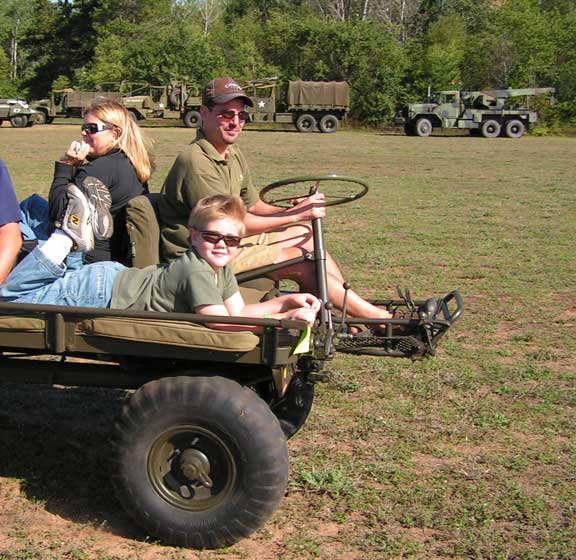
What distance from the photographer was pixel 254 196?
504 cm

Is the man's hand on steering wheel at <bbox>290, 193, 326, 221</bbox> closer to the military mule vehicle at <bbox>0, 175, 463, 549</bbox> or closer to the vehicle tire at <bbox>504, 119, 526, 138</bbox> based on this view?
the military mule vehicle at <bbox>0, 175, 463, 549</bbox>

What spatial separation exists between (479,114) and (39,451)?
33.3 m

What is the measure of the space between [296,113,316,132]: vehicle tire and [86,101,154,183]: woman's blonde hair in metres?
34.5

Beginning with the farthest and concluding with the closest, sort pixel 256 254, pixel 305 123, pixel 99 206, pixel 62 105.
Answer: pixel 62 105
pixel 305 123
pixel 256 254
pixel 99 206

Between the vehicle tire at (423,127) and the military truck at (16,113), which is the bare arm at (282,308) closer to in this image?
the vehicle tire at (423,127)

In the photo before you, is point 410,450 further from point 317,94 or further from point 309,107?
point 317,94

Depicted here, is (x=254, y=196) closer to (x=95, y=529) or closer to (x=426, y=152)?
(x=95, y=529)

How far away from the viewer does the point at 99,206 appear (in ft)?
12.9

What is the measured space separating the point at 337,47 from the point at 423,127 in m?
12.9

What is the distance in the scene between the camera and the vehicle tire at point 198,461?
3240 mm

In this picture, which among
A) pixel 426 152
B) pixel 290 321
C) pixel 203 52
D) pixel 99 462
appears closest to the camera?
pixel 290 321

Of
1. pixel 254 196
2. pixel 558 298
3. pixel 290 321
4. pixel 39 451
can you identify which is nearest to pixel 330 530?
pixel 290 321

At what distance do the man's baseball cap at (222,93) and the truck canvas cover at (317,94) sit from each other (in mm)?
34443

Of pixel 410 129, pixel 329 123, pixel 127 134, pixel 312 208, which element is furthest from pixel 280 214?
pixel 329 123
